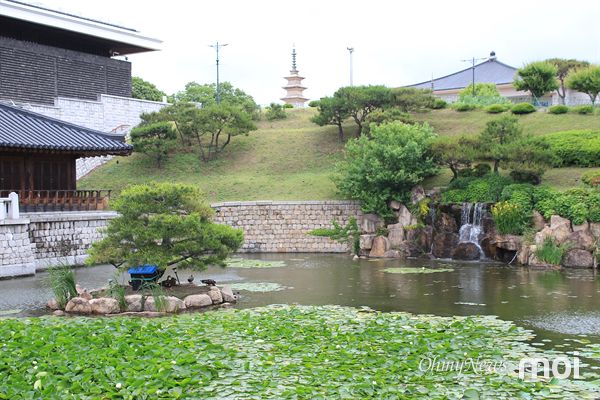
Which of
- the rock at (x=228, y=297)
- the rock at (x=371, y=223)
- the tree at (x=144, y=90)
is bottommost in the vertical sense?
the rock at (x=228, y=297)

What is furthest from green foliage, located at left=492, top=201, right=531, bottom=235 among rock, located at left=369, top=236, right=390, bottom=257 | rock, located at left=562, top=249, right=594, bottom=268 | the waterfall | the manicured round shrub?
the manicured round shrub

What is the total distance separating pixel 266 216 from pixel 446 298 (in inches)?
660

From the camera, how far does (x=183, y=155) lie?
45094mm

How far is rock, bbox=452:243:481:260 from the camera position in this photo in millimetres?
28750

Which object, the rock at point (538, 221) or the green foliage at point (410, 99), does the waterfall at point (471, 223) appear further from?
the green foliage at point (410, 99)

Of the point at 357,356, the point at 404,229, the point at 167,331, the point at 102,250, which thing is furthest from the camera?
the point at 404,229

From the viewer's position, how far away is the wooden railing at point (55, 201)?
26672mm

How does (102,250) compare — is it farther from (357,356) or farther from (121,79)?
(121,79)

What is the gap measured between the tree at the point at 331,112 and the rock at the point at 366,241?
13299mm

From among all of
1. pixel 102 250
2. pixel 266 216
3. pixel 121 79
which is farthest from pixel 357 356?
pixel 121 79

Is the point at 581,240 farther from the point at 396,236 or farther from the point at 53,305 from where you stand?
the point at 53,305

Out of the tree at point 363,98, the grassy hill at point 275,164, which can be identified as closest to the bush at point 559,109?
the grassy hill at point 275,164

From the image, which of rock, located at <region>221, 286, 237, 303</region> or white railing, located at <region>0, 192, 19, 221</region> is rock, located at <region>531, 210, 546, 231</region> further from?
white railing, located at <region>0, 192, 19, 221</region>

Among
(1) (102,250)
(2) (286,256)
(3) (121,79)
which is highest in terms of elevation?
(3) (121,79)
